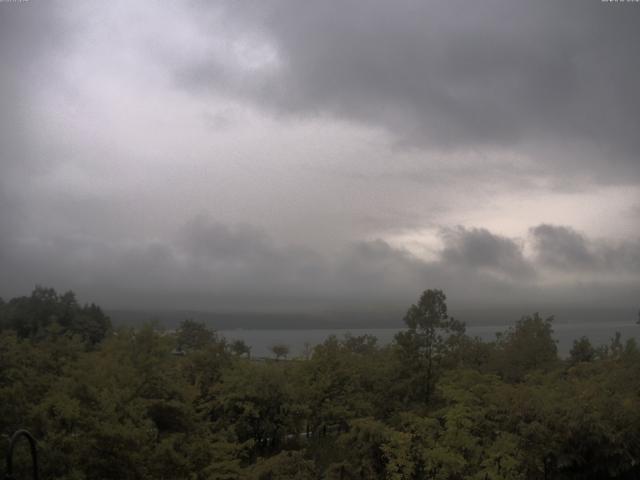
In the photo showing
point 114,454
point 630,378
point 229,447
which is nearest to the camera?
point 114,454

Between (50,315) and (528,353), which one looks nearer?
(528,353)

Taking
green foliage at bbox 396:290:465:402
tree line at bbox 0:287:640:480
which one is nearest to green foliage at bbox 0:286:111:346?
tree line at bbox 0:287:640:480

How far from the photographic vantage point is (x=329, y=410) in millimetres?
31172

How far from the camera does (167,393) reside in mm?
22703

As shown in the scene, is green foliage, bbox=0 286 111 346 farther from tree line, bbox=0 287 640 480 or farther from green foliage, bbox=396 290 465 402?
green foliage, bbox=396 290 465 402

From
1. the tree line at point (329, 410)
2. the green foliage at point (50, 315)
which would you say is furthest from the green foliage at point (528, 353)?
the green foliage at point (50, 315)

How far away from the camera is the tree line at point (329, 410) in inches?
674

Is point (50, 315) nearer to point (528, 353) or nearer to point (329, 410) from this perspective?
point (329, 410)

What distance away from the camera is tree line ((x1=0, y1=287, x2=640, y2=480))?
674 inches

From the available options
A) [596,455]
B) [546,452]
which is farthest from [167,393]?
[596,455]

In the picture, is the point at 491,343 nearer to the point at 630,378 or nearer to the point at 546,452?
the point at 630,378

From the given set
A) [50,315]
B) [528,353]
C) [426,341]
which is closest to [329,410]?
[426,341]

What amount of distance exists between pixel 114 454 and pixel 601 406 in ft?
56.7

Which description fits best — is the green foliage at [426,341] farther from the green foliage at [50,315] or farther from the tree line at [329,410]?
the green foliage at [50,315]
